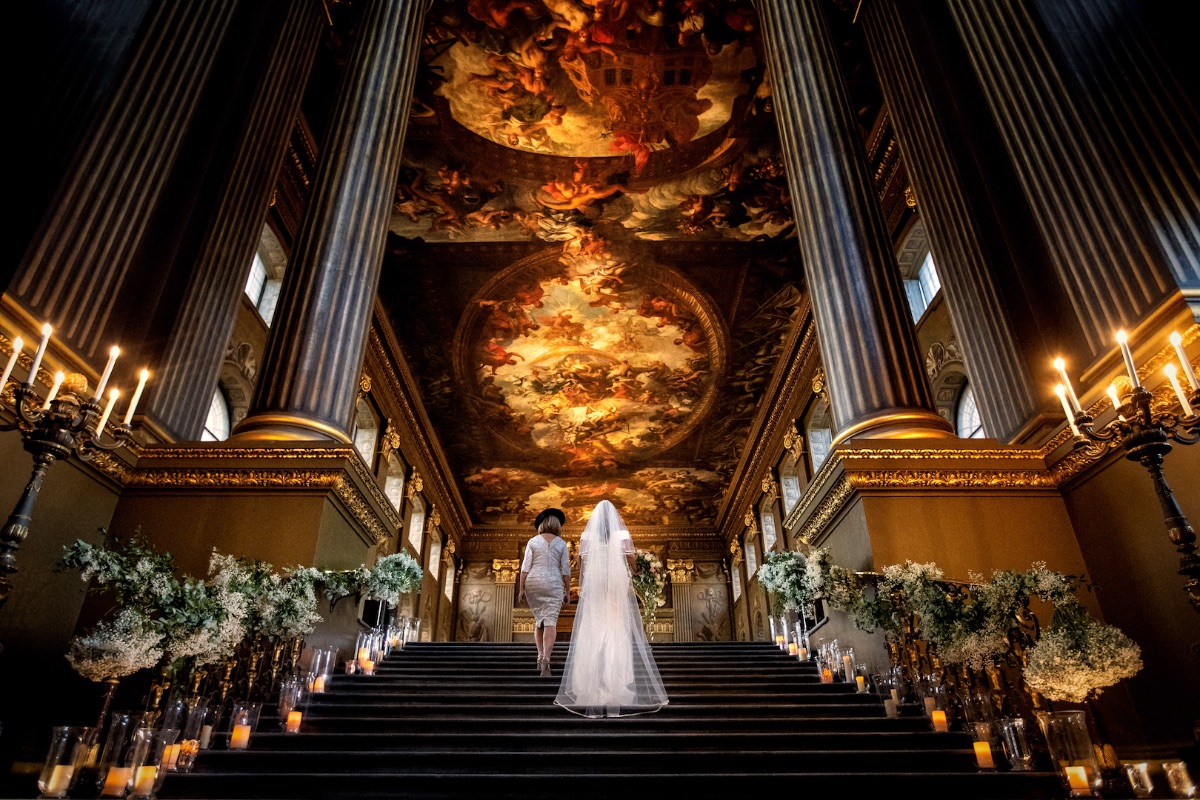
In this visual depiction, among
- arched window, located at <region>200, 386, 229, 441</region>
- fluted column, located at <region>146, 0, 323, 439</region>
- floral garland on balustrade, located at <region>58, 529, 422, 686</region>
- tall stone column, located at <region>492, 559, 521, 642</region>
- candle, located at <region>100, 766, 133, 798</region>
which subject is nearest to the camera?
candle, located at <region>100, 766, 133, 798</region>

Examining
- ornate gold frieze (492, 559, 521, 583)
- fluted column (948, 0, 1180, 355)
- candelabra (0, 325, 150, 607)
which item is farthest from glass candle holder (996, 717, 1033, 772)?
ornate gold frieze (492, 559, 521, 583)

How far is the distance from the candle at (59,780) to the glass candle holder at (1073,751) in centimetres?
478

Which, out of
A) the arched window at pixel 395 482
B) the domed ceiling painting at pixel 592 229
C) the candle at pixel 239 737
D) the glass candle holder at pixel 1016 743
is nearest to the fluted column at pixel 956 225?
the domed ceiling painting at pixel 592 229

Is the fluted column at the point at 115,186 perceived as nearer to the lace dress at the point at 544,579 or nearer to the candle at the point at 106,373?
the candle at the point at 106,373

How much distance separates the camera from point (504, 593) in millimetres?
24703

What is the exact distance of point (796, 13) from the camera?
9.11m

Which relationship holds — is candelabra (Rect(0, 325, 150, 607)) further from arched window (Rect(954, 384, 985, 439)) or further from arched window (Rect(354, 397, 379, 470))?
arched window (Rect(354, 397, 379, 470))

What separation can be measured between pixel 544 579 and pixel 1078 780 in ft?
14.0

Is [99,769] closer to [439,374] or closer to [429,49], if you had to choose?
[429,49]

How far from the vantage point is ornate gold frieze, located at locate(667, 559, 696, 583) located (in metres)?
25.3

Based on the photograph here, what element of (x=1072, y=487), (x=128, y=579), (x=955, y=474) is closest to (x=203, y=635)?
(x=128, y=579)

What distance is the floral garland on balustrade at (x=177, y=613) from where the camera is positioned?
13.5 feet

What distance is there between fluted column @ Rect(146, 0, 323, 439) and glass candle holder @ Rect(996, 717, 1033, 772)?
737 cm

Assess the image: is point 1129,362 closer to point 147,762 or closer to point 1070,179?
point 1070,179
